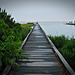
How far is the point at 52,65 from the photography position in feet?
11.0

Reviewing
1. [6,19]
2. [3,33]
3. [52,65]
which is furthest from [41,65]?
[6,19]

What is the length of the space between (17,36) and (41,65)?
1.20m

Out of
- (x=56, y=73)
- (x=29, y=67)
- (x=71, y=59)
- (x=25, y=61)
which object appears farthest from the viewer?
(x=71, y=59)

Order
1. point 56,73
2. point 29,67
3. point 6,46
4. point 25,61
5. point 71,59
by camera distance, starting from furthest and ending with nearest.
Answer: point 71,59 < point 25,61 < point 29,67 < point 56,73 < point 6,46

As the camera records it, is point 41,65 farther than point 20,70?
Yes

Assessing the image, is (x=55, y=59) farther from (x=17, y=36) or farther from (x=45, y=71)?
(x=17, y=36)

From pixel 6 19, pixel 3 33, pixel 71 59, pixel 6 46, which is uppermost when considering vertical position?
pixel 6 19

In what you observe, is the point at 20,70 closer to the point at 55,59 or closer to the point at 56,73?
the point at 56,73

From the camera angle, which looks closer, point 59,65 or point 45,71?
point 45,71

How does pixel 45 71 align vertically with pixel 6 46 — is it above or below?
below

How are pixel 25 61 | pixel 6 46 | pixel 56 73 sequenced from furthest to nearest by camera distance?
1. pixel 25 61
2. pixel 56 73
3. pixel 6 46

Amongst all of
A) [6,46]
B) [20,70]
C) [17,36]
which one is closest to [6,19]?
[17,36]

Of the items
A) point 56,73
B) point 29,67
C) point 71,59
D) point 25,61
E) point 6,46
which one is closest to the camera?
point 6,46

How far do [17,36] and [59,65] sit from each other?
1.62 metres
